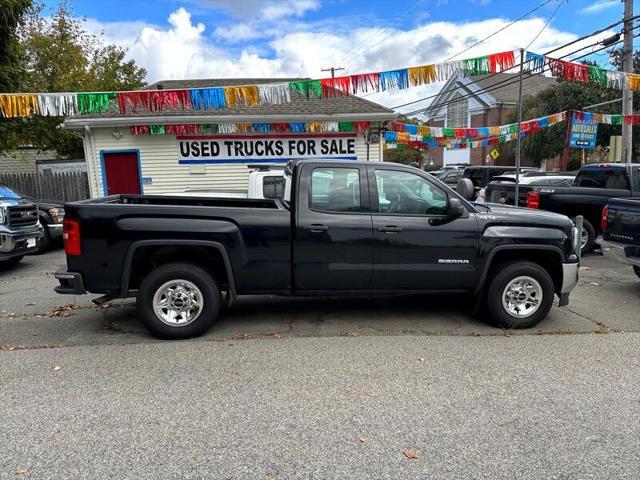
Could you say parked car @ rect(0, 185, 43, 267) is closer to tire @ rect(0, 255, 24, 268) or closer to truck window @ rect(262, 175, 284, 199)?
tire @ rect(0, 255, 24, 268)

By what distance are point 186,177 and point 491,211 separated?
11.0 meters

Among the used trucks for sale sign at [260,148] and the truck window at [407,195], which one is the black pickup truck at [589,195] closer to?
the truck window at [407,195]

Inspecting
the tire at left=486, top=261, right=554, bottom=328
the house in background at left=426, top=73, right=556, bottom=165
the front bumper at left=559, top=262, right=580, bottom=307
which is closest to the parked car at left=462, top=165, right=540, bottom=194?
the house in background at left=426, top=73, right=556, bottom=165

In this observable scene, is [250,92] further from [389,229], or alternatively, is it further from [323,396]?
[323,396]

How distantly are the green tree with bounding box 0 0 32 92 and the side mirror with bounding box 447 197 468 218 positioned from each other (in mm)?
11551

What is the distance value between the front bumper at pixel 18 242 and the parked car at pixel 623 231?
9411 millimetres

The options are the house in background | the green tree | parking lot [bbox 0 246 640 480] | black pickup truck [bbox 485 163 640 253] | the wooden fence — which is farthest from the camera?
the house in background

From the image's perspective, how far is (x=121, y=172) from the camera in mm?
14375

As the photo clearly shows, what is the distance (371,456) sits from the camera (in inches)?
118

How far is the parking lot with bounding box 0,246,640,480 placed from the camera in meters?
2.94

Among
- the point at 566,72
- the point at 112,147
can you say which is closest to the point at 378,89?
the point at 566,72

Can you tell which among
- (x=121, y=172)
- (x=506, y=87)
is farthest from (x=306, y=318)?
(x=506, y=87)

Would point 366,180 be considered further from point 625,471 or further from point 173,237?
point 625,471

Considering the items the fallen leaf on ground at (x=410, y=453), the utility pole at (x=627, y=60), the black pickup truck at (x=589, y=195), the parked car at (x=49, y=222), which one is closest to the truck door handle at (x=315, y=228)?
the fallen leaf on ground at (x=410, y=453)
